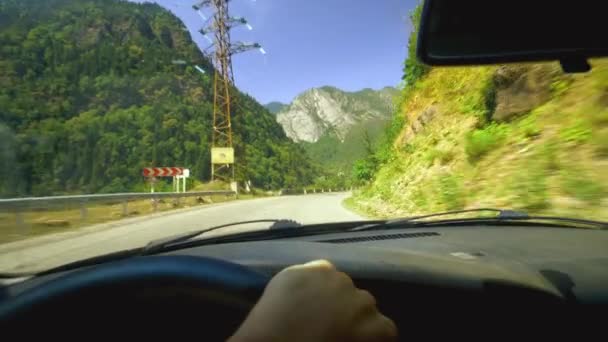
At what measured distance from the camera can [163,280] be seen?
1274 millimetres

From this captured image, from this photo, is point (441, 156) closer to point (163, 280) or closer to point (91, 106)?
point (163, 280)

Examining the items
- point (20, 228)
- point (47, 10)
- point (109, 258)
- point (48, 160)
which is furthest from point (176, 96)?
point (109, 258)

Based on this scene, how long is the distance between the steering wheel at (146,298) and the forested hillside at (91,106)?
988cm

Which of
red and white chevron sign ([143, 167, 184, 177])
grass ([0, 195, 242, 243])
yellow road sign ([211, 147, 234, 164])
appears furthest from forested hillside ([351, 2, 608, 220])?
yellow road sign ([211, 147, 234, 164])

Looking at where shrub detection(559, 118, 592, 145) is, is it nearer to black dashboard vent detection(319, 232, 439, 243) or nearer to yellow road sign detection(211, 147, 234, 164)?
black dashboard vent detection(319, 232, 439, 243)

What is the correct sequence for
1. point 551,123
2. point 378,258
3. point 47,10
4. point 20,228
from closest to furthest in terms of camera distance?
1. point 378,258
2. point 20,228
3. point 551,123
4. point 47,10

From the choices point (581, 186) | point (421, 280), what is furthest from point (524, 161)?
point (421, 280)

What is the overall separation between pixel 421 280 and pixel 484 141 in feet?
33.3

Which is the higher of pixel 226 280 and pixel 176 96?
pixel 176 96

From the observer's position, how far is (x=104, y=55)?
42.8 m

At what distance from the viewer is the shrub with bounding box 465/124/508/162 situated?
36.3 feet

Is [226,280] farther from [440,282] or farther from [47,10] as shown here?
[47,10]

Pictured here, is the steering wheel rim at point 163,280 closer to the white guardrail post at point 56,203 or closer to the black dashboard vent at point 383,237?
the black dashboard vent at point 383,237

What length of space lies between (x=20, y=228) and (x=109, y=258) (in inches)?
314
